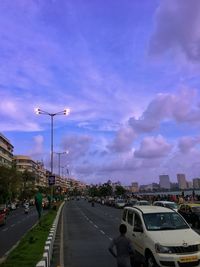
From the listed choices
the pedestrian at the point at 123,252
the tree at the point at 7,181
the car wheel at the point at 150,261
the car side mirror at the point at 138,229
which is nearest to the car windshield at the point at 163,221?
the car side mirror at the point at 138,229

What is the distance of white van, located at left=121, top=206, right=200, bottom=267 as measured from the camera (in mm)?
12367

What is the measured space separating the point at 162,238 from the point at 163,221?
1.41 m

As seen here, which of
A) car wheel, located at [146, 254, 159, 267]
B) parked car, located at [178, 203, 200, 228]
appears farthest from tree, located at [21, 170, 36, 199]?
car wheel, located at [146, 254, 159, 267]

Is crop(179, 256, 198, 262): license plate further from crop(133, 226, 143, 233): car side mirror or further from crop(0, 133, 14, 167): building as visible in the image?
crop(0, 133, 14, 167): building

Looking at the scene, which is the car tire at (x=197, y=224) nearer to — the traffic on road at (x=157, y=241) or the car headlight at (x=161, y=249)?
the traffic on road at (x=157, y=241)

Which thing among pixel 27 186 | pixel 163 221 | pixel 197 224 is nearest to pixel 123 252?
pixel 163 221

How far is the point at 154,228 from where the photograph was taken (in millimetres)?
13875

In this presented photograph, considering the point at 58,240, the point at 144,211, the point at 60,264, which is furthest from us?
the point at 58,240

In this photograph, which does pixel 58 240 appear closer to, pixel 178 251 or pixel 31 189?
pixel 178 251

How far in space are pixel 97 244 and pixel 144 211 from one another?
27.2 ft

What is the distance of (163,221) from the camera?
46.9 ft

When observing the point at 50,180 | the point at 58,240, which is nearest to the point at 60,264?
the point at 58,240

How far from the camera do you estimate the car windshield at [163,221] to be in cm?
1393

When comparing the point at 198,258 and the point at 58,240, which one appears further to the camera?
the point at 58,240
